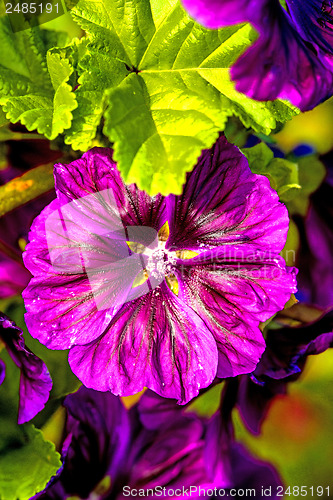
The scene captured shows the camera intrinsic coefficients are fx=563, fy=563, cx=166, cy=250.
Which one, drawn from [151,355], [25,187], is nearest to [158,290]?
[151,355]

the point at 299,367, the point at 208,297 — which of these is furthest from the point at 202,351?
the point at 299,367

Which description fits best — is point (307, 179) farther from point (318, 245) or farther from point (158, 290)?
point (158, 290)

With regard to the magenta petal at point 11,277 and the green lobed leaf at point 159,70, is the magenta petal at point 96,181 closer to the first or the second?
the green lobed leaf at point 159,70

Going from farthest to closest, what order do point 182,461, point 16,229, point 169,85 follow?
point 182,461
point 16,229
point 169,85

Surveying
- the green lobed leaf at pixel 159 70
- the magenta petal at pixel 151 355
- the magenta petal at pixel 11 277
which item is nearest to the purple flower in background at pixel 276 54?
the green lobed leaf at pixel 159 70

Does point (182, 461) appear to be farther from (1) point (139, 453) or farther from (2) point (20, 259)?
(2) point (20, 259)

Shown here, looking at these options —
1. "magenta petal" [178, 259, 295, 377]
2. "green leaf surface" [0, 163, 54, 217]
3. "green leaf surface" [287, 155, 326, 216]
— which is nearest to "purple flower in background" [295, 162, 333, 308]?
"green leaf surface" [287, 155, 326, 216]

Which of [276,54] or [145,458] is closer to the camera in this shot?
[276,54]

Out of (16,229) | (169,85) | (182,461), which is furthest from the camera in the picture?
(182,461)
